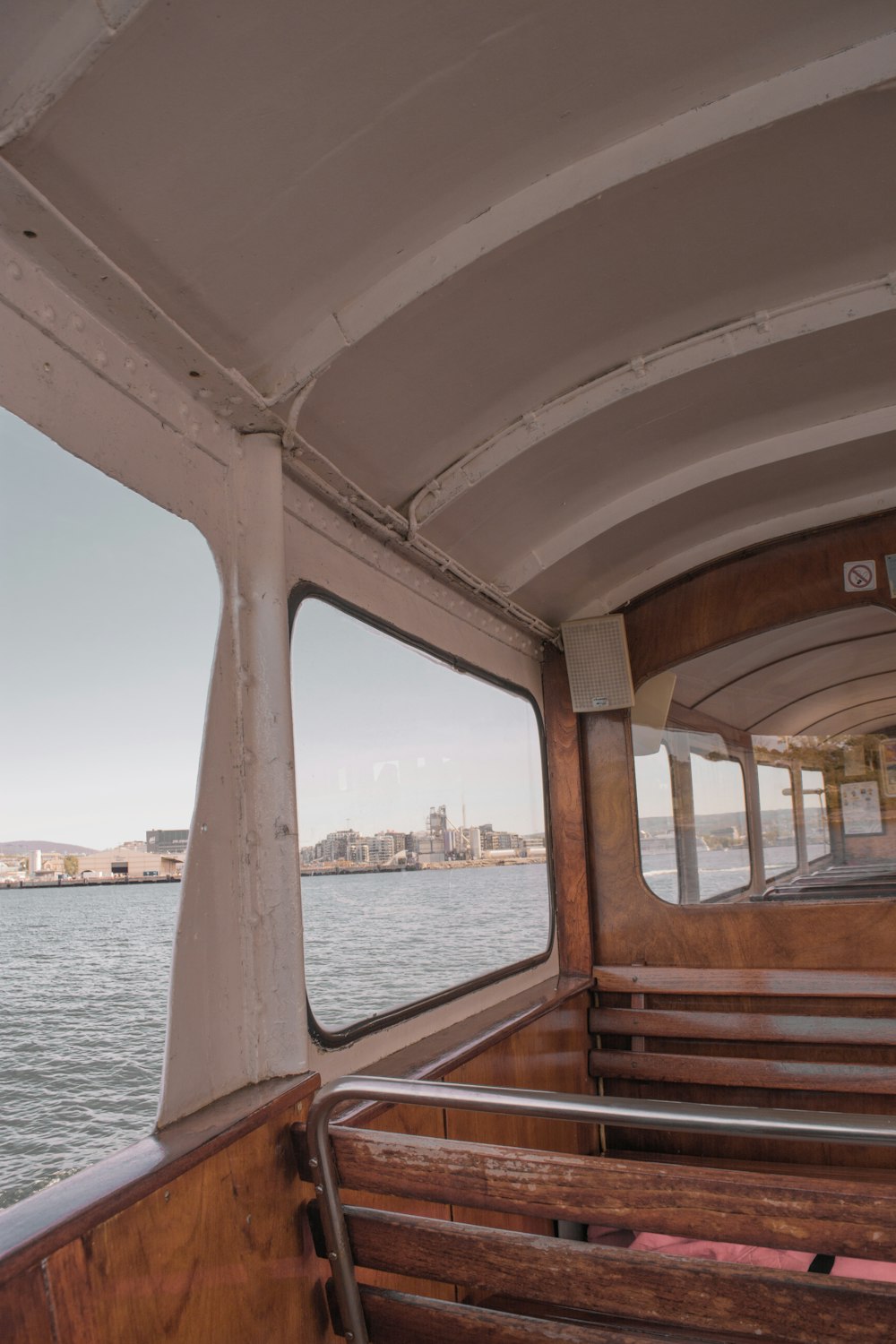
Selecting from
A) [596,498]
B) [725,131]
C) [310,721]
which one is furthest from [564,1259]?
[596,498]

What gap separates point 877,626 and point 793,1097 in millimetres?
1992

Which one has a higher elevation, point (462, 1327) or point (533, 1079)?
point (462, 1327)

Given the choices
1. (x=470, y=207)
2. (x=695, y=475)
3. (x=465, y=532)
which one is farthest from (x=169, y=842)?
(x=695, y=475)

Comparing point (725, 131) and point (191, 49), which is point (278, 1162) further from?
point (725, 131)

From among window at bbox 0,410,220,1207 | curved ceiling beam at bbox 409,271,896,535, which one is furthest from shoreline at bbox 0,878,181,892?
curved ceiling beam at bbox 409,271,896,535

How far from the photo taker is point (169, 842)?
205cm

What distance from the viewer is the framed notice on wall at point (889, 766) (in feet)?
12.8

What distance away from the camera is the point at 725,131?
1.76 m

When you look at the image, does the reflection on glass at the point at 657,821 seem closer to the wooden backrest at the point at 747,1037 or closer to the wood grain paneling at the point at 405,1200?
the wooden backrest at the point at 747,1037

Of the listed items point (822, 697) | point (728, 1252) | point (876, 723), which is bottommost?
point (728, 1252)

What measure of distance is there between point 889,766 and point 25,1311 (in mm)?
3641

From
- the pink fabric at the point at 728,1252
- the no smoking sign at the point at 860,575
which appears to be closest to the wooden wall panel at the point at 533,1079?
the pink fabric at the point at 728,1252

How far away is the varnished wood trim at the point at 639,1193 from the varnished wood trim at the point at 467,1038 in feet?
1.73

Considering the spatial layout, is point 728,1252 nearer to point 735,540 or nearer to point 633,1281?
point 633,1281
